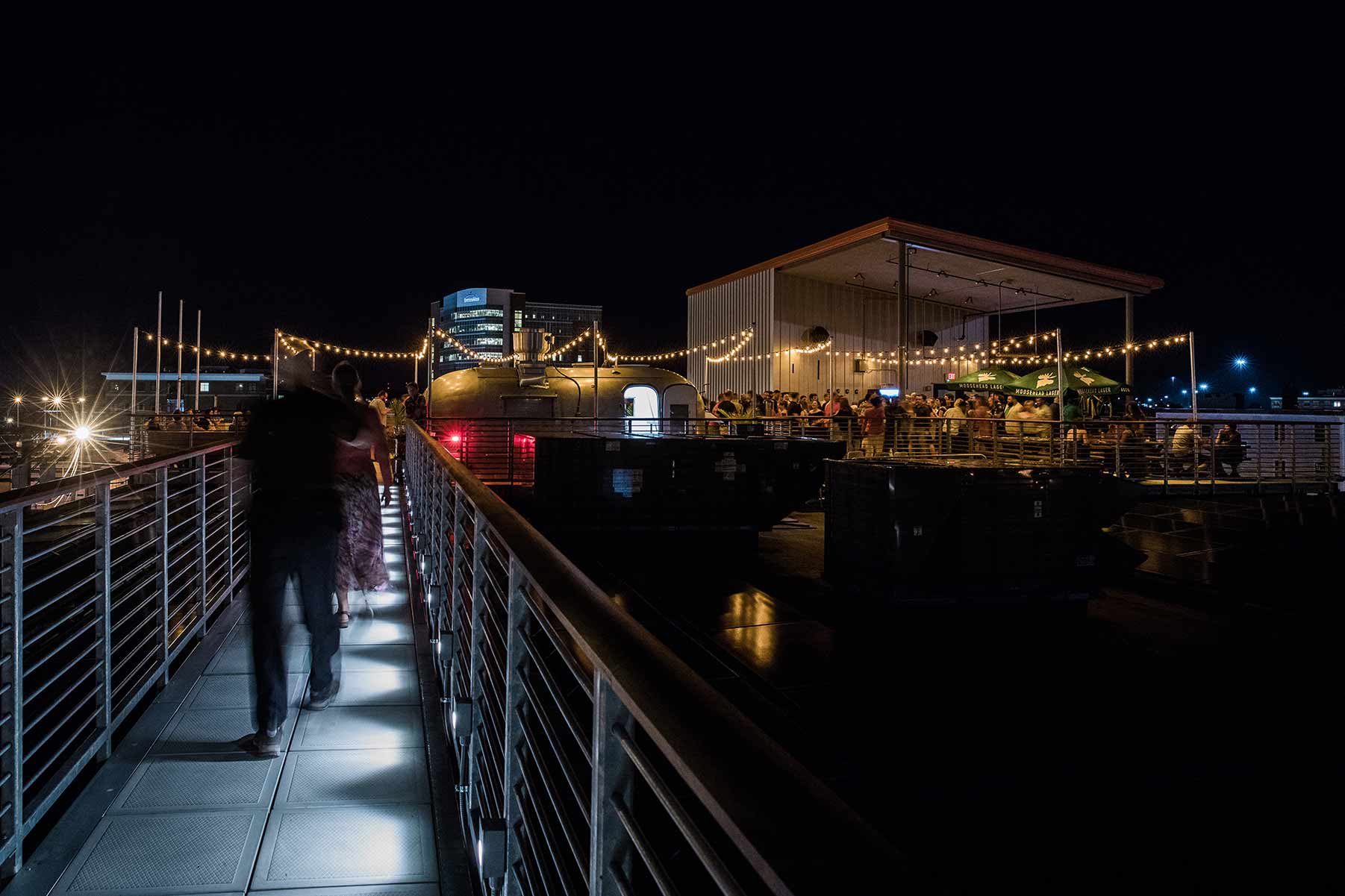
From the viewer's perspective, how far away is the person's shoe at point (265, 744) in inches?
135

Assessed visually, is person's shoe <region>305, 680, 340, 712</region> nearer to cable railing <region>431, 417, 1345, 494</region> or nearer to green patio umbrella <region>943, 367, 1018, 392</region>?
cable railing <region>431, 417, 1345, 494</region>

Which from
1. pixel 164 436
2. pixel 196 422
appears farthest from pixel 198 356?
pixel 164 436

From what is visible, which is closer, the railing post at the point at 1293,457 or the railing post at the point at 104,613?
the railing post at the point at 104,613

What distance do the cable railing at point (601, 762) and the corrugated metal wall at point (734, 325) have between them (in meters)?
26.4

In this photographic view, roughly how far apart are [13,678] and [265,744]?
1082mm

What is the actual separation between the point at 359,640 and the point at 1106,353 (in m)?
27.7

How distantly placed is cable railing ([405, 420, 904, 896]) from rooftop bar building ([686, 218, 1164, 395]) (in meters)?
21.5

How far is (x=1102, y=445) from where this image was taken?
16.2m

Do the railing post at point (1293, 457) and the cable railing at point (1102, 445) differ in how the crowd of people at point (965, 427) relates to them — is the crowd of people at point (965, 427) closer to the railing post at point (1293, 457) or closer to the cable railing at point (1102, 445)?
the cable railing at point (1102, 445)

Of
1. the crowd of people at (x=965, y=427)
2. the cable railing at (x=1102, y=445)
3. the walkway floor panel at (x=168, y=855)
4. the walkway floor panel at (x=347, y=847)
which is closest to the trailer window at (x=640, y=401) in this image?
the cable railing at (x=1102, y=445)

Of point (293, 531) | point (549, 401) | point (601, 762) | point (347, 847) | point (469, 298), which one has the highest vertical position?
point (469, 298)

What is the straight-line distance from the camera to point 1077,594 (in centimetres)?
714

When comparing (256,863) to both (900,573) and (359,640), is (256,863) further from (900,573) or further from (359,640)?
(900,573)

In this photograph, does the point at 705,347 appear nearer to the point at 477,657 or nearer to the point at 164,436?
the point at 164,436
